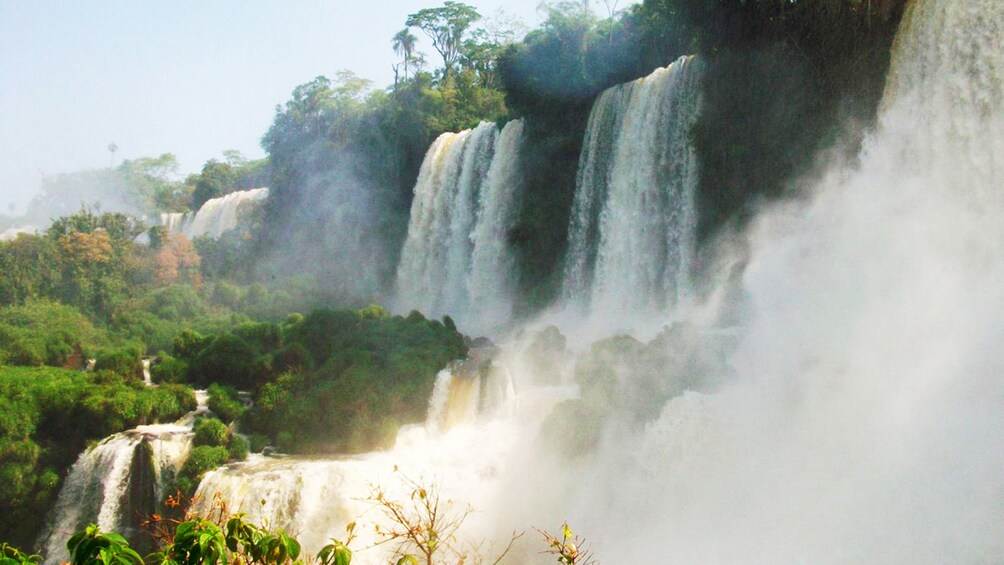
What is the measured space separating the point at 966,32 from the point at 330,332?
1324cm

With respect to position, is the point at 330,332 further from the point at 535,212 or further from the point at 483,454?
the point at 535,212

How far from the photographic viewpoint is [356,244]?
3372 centimetres

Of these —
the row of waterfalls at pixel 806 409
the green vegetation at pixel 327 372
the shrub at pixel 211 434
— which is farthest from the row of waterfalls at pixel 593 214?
the shrub at pixel 211 434

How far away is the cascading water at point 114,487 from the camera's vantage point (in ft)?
46.6

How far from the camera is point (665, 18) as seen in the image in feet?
80.8

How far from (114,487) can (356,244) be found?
2006cm

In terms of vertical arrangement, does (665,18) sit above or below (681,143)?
above

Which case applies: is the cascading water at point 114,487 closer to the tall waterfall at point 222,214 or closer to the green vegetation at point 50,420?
the green vegetation at point 50,420

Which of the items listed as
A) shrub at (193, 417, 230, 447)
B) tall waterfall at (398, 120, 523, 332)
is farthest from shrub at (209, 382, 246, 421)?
tall waterfall at (398, 120, 523, 332)

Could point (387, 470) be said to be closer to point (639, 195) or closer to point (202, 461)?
point (202, 461)

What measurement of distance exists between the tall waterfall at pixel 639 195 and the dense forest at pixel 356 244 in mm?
719

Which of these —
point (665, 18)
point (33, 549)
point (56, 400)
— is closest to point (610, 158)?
point (665, 18)

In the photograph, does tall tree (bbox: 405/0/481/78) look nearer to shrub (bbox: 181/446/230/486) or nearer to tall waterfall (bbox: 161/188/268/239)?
tall waterfall (bbox: 161/188/268/239)

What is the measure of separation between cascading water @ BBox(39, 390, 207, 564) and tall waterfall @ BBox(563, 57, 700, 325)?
401 inches
